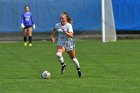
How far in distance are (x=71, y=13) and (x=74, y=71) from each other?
56.9ft

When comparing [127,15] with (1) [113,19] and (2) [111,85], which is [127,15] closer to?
(1) [113,19]

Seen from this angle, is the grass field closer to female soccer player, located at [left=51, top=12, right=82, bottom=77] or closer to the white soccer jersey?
female soccer player, located at [left=51, top=12, right=82, bottom=77]

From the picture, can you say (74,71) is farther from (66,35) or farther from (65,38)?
(66,35)

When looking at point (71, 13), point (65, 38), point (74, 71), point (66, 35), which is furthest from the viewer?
point (71, 13)

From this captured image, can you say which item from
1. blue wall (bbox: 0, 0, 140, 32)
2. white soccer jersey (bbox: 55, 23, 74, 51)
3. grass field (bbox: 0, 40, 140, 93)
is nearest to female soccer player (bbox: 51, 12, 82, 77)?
white soccer jersey (bbox: 55, 23, 74, 51)

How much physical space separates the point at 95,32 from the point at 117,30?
1482 mm

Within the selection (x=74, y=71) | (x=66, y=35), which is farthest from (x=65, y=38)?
(x=74, y=71)

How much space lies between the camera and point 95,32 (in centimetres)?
3509

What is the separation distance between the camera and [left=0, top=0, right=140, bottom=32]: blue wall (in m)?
34.3

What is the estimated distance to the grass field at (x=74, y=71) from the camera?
540 inches

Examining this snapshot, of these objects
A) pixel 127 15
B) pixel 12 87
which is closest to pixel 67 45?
pixel 12 87

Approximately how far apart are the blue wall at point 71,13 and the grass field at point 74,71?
6.65 meters

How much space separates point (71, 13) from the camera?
35.0 m

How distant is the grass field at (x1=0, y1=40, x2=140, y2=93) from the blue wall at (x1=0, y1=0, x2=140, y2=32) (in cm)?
665
